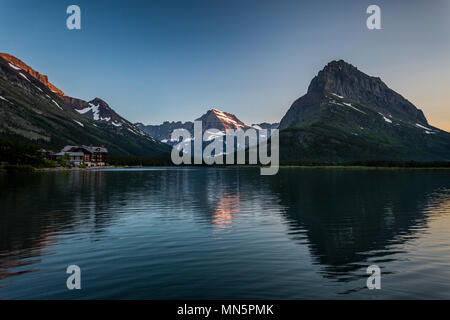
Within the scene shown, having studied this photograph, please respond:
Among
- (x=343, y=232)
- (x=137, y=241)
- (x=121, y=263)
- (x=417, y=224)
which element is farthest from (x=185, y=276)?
(x=417, y=224)

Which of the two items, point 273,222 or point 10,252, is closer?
point 10,252

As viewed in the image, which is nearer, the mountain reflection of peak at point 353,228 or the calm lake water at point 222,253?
the calm lake water at point 222,253

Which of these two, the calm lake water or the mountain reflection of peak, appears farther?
the mountain reflection of peak

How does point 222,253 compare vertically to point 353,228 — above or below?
above

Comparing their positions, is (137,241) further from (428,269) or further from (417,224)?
(417,224)

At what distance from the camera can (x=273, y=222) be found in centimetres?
4325

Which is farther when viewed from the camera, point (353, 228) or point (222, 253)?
point (353, 228)

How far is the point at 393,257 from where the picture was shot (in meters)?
27.1

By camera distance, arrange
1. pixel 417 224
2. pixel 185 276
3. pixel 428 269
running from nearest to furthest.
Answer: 1. pixel 185 276
2. pixel 428 269
3. pixel 417 224
